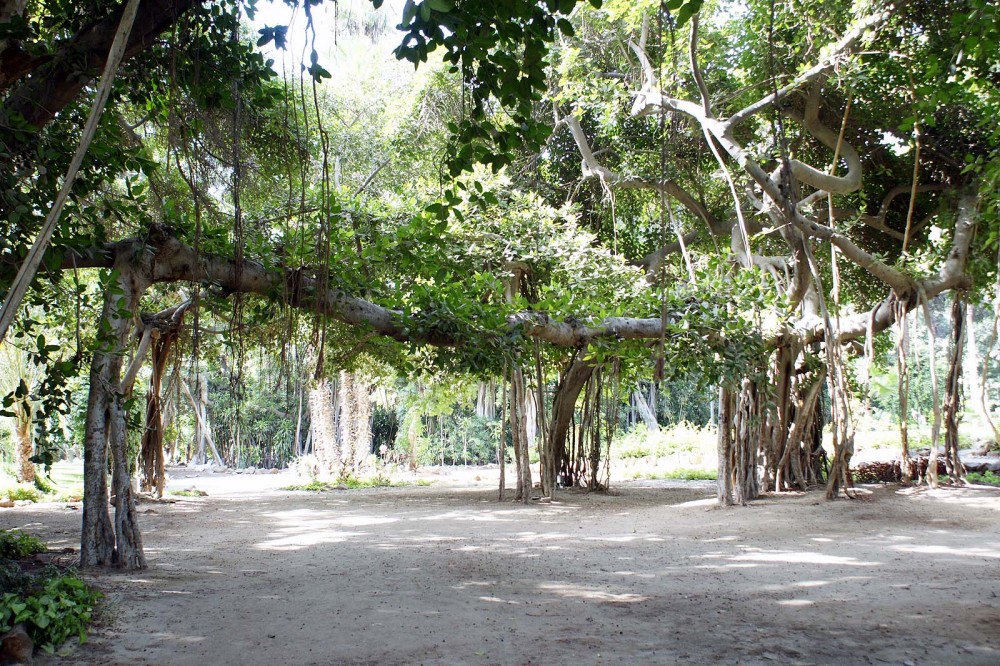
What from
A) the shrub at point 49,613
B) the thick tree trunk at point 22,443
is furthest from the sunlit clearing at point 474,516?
the thick tree trunk at point 22,443

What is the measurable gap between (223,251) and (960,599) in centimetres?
507

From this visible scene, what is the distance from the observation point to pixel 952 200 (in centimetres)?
938

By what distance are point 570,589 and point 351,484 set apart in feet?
33.3

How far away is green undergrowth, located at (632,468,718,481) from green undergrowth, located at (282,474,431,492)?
4.71m

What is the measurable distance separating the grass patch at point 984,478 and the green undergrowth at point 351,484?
929 centimetres

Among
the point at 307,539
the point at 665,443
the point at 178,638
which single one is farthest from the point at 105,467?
the point at 665,443

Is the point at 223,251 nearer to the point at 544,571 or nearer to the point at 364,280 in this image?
the point at 364,280

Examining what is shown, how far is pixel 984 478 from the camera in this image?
442 inches

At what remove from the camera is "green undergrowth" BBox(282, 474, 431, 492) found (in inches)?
535

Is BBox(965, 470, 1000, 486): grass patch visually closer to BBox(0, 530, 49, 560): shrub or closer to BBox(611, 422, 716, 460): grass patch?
BBox(611, 422, 716, 460): grass patch

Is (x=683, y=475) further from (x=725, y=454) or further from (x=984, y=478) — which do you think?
(x=725, y=454)

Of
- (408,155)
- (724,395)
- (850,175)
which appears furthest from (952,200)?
(408,155)

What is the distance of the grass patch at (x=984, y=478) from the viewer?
1059 centimetres

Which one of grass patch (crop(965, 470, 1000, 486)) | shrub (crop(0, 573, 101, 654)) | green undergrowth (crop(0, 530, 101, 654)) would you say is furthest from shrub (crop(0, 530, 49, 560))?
grass patch (crop(965, 470, 1000, 486))
